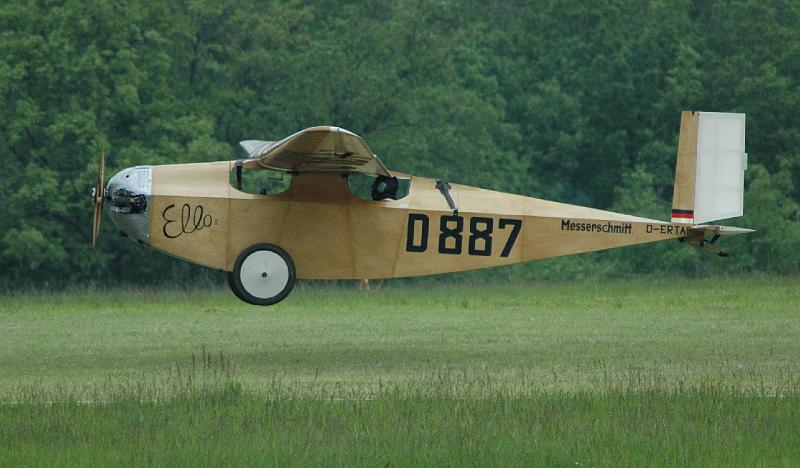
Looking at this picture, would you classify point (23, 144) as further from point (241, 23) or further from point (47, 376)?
point (47, 376)

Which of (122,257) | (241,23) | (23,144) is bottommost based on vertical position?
(122,257)

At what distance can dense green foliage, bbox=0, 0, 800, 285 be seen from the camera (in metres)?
46.2

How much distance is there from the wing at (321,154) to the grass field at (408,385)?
8.76 feet

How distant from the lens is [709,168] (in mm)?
20188

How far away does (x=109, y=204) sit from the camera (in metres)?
→ 19.0

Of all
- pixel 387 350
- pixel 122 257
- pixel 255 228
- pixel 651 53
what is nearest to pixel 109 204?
pixel 255 228

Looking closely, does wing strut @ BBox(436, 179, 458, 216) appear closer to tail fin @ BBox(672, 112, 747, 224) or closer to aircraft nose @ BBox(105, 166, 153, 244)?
tail fin @ BBox(672, 112, 747, 224)

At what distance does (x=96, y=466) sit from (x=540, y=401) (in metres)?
4.87

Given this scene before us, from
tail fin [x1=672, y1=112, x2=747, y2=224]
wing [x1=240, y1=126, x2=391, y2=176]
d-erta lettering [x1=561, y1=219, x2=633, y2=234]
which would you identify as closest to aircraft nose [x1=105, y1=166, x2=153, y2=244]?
wing [x1=240, y1=126, x2=391, y2=176]

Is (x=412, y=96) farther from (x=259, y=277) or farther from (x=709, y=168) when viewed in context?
(x=259, y=277)

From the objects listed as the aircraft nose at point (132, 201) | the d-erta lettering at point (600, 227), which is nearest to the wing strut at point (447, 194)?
the d-erta lettering at point (600, 227)

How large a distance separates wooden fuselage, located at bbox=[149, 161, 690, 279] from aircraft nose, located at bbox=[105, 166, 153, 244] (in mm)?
134

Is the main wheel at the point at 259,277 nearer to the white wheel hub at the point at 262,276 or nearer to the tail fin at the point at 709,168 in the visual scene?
the white wheel hub at the point at 262,276

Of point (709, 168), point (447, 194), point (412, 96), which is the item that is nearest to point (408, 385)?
point (447, 194)
